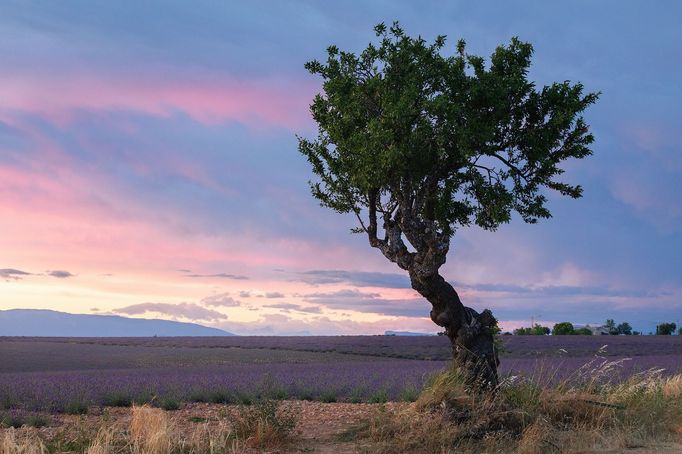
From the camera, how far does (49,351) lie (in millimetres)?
47031

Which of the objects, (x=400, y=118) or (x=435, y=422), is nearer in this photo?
(x=435, y=422)

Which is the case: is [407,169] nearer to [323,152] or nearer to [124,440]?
[323,152]

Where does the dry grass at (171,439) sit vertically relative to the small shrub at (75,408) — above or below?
above

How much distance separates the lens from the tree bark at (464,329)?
44.6 ft

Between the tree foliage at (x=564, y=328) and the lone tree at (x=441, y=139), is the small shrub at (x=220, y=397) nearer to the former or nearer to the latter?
the lone tree at (x=441, y=139)

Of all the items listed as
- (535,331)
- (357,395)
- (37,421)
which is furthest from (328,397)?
(535,331)

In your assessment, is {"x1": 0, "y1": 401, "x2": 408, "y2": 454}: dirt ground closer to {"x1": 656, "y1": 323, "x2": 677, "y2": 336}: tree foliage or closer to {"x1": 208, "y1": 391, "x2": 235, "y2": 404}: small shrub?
{"x1": 208, "y1": 391, "x2": 235, "y2": 404}: small shrub

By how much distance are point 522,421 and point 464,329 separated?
219 centimetres

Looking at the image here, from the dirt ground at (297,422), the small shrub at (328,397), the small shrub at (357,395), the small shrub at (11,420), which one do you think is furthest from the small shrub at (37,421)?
the small shrub at (357,395)

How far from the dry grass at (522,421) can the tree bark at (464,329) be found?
0.40 metres

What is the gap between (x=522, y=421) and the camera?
1238 centimetres

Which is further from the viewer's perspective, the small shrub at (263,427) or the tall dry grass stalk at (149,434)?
the small shrub at (263,427)

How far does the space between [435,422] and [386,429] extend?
2.65ft

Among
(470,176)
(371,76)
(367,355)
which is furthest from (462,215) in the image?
(367,355)
